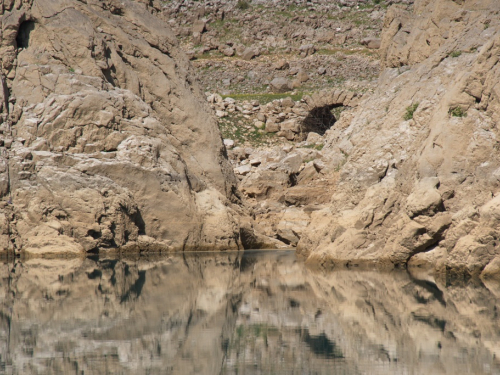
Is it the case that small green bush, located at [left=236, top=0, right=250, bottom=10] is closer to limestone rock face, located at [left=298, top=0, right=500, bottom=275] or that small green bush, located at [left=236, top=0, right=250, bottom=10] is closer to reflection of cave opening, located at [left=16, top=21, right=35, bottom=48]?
limestone rock face, located at [left=298, top=0, right=500, bottom=275]

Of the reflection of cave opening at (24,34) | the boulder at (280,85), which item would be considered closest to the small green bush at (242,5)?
the boulder at (280,85)

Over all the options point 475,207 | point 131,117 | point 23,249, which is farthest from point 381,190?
point 23,249

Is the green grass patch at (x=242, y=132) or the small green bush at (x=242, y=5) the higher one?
the small green bush at (x=242, y=5)

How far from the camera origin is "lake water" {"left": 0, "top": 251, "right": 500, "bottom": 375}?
5.36m

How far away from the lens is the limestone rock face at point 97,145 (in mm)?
15328

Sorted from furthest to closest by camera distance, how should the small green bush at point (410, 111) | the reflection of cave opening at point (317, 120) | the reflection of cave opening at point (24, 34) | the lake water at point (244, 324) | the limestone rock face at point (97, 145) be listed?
1. the reflection of cave opening at point (317, 120)
2. the reflection of cave opening at point (24, 34)
3. the small green bush at point (410, 111)
4. the limestone rock face at point (97, 145)
5. the lake water at point (244, 324)

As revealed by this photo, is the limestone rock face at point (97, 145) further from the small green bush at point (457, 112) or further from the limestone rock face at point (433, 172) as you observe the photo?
the small green bush at point (457, 112)

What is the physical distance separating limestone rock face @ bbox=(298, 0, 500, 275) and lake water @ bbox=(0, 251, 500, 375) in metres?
1.13

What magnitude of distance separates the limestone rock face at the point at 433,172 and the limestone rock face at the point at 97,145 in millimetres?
3926

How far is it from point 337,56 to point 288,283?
43.4m

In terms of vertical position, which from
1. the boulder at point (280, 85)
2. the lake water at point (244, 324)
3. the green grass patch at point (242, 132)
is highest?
the boulder at point (280, 85)

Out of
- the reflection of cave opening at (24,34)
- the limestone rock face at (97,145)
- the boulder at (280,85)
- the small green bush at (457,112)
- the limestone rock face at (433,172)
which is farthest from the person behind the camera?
the boulder at (280,85)

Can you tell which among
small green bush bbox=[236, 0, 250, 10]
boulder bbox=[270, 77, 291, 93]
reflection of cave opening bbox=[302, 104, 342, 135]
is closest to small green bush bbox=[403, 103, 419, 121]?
reflection of cave opening bbox=[302, 104, 342, 135]

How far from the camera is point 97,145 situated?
1652 centimetres
